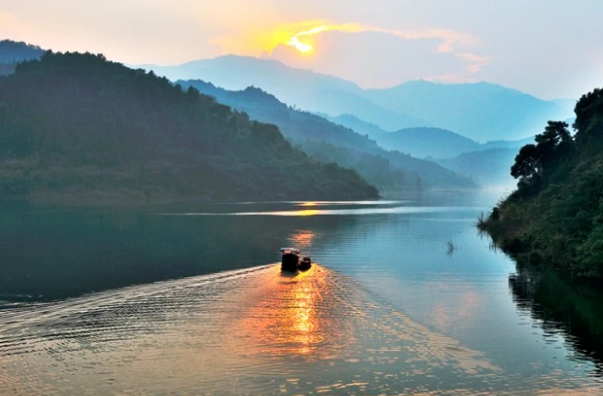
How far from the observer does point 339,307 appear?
4309 centimetres

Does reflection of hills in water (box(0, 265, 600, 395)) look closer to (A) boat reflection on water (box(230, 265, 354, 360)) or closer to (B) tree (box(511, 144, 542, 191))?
(A) boat reflection on water (box(230, 265, 354, 360))

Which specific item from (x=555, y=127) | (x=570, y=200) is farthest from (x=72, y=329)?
(x=555, y=127)

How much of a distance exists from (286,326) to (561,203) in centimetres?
4124

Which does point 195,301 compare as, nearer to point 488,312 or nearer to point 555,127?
point 488,312

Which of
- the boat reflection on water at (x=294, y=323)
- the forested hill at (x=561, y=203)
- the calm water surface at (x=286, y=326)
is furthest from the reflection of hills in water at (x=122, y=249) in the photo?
the forested hill at (x=561, y=203)

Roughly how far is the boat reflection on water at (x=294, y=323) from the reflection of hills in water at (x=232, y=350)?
74 mm

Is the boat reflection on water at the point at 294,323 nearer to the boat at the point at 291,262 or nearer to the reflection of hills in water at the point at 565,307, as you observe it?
the boat at the point at 291,262

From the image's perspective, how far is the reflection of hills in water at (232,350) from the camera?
27.1m

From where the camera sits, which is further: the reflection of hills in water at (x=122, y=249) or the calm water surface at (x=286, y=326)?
the reflection of hills in water at (x=122, y=249)

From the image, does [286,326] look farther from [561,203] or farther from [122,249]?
[122,249]

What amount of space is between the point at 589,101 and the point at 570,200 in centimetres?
5228

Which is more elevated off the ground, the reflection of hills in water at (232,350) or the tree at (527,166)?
the tree at (527,166)

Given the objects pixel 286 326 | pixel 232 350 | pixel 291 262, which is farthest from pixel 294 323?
pixel 291 262

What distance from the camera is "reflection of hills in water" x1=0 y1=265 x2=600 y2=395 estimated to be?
27.1 meters
